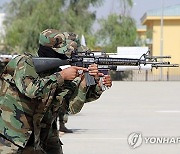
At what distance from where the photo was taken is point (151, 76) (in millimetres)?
51281

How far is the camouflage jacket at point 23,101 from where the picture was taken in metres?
4.33

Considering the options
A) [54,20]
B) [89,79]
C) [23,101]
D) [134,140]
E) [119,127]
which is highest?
[89,79]

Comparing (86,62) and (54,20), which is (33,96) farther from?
(54,20)

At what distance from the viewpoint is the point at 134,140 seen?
463 inches

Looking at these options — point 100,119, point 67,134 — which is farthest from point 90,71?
point 100,119

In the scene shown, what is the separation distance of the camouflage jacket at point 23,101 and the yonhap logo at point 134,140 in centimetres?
599

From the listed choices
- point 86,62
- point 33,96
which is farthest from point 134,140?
point 33,96

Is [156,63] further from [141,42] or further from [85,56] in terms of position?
[141,42]

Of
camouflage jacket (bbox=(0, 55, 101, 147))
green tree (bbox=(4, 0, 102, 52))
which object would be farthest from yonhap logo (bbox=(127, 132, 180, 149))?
green tree (bbox=(4, 0, 102, 52))

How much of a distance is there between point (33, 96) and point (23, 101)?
0.21 meters

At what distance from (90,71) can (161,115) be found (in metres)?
12.9

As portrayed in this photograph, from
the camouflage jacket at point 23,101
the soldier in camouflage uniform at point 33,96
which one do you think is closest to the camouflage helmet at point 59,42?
the soldier in camouflage uniform at point 33,96

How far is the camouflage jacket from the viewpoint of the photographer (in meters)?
4.33

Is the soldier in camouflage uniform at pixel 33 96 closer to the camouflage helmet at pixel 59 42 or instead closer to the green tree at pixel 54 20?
the camouflage helmet at pixel 59 42
